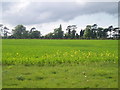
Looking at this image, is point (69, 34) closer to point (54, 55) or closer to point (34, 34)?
point (34, 34)

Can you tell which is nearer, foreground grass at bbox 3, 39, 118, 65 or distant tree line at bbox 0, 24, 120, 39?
foreground grass at bbox 3, 39, 118, 65

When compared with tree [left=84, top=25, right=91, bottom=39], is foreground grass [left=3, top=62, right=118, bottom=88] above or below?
below

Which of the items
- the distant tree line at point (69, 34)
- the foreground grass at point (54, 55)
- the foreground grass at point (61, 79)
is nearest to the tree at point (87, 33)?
the distant tree line at point (69, 34)

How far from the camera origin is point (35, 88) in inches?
277

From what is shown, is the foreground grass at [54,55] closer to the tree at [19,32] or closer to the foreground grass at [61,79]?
the foreground grass at [61,79]

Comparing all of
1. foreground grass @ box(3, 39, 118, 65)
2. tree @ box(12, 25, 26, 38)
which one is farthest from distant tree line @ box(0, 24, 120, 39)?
foreground grass @ box(3, 39, 118, 65)

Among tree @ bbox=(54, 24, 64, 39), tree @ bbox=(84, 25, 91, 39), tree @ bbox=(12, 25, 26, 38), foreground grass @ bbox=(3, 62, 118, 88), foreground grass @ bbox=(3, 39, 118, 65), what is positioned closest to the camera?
foreground grass @ bbox=(3, 62, 118, 88)

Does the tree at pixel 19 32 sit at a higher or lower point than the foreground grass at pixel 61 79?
higher

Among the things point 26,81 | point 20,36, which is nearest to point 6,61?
point 26,81

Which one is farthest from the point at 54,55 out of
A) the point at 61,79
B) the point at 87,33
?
the point at 87,33

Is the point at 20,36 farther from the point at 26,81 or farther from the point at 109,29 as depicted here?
the point at 26,81

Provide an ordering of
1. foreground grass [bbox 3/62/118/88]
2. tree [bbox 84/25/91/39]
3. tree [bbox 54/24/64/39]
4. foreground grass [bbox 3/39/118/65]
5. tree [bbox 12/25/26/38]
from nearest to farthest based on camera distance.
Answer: foreground grass [bbox 3/62/118/88]
foreground grass [bbox 3/39/118/65]
tree [bbox 54/24/64/39]
tree [bbox 84/25/91/39]
tree [bbox 12/25/26/38]

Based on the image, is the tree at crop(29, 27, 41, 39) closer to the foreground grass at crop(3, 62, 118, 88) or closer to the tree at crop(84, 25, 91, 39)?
the tree at crop(84, 25, 91, 39)

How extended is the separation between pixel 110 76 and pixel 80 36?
11295cm
